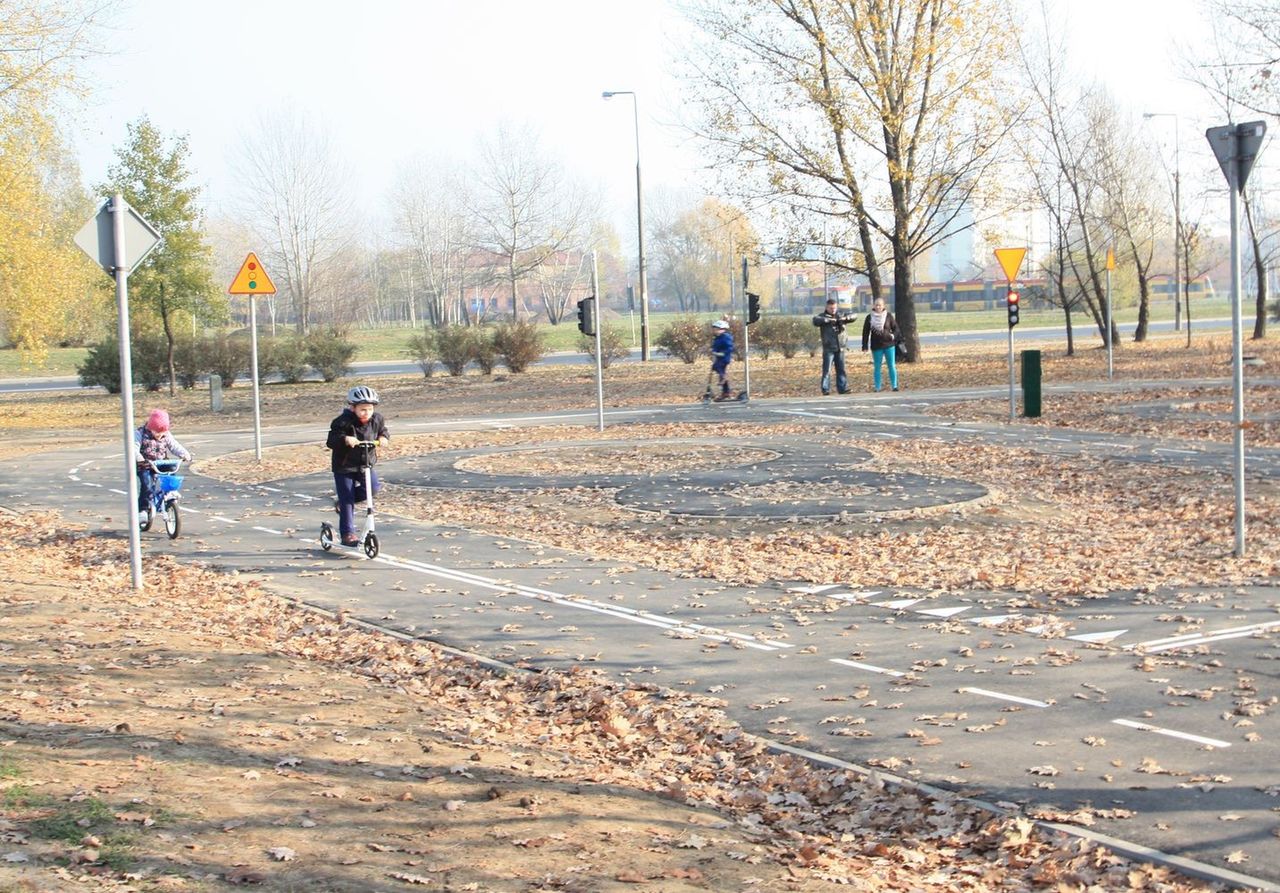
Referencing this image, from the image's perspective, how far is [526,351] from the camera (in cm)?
4138

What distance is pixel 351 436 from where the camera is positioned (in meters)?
12.9

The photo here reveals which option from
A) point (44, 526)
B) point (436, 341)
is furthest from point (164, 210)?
point (44, 526)

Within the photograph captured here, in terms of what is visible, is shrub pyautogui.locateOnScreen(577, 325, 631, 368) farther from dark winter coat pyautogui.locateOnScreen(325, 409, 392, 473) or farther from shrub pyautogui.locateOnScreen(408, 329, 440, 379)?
dark winter coat pyautogui.locateOnScreen(325, 409, 392, 473)

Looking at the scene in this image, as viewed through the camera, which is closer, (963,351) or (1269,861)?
(1269,861)

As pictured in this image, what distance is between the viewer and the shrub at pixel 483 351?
1612 inches

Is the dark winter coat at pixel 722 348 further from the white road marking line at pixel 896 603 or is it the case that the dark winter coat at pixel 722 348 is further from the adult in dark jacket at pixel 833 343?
the white road marking line at pixel 896 603

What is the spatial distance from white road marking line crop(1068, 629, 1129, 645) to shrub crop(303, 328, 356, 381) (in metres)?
34.9

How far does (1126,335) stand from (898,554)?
49856 millimetres

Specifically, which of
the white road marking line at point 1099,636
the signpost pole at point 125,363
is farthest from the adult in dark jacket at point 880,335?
the white road marking line at point 1099,636

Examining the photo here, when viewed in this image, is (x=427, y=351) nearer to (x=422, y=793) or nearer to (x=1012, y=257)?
(x=1012, y=257)

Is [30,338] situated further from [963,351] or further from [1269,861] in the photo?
[1269,861]

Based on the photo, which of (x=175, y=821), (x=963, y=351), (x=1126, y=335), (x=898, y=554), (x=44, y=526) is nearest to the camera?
(x=175, y=821)

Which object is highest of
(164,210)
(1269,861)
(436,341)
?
(164,210)

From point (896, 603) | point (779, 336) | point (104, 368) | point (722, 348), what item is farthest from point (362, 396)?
point (779, 336)
